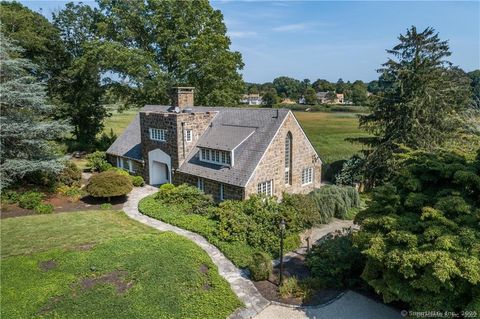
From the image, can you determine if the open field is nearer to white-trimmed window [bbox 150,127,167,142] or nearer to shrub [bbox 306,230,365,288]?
white-trimmed window [bbox 150,127,167,142]

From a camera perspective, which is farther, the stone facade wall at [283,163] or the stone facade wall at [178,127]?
the stone facade wall at [178,127]

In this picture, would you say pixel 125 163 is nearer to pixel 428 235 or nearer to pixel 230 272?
pixel 230 272

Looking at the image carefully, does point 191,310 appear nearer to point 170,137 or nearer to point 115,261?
point 115,261

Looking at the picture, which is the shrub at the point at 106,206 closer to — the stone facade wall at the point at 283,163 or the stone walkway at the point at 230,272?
the stone walkway at the point at 230,272

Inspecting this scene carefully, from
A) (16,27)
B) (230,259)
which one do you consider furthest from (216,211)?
(16,27)

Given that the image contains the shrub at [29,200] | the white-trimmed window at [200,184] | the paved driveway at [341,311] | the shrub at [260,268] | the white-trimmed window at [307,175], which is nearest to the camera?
the paved driveway at [341,311]

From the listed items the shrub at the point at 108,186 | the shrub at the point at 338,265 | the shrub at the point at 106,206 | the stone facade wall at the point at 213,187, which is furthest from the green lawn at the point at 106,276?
the stone facade wall at the point at 213,187

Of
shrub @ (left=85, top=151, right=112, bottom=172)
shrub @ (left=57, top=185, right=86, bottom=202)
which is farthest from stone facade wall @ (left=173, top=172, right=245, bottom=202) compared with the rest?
shrub @ (left=85, top=151, right=112, bottom=172)
